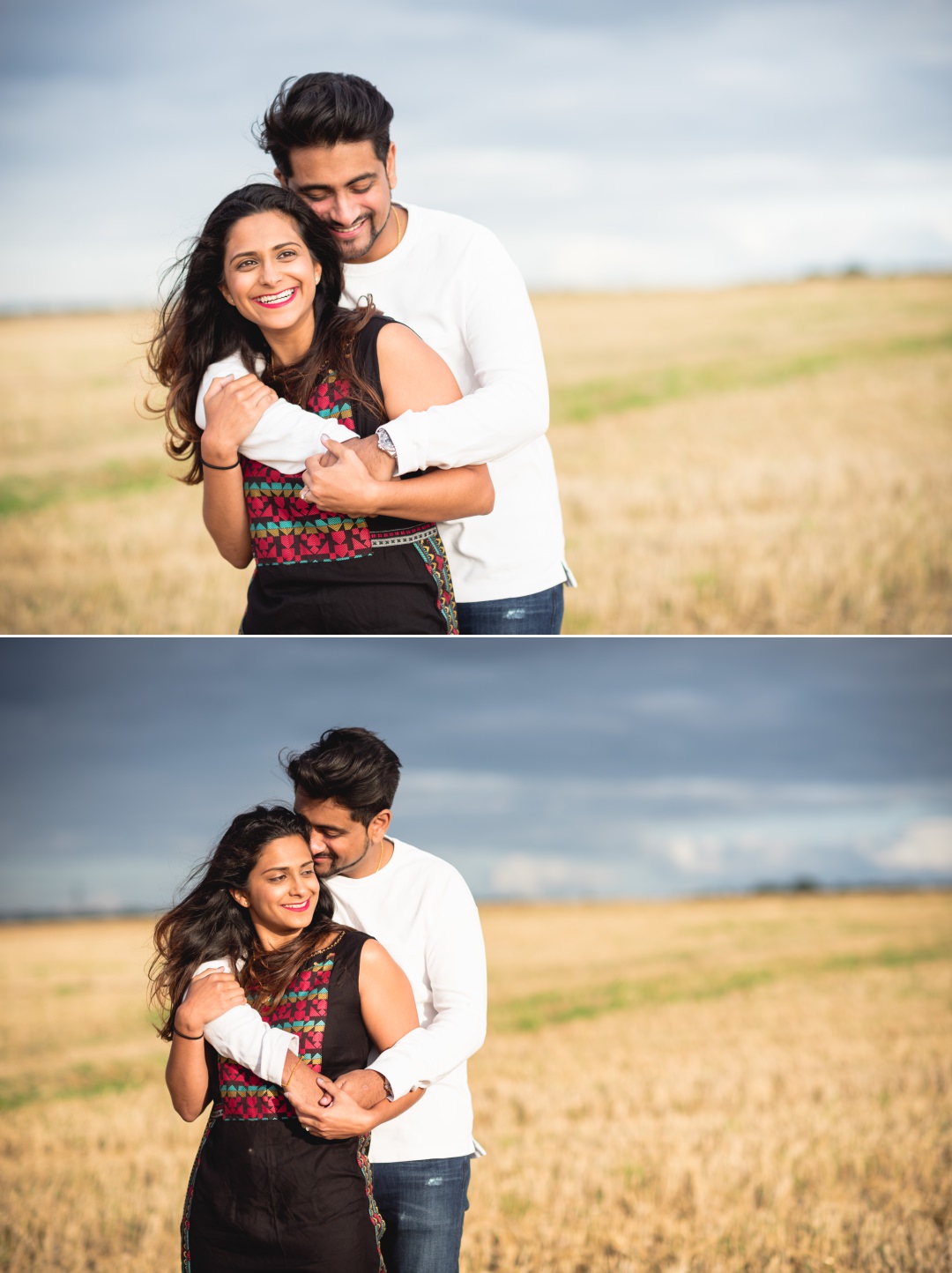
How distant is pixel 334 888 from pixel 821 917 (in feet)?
36.7

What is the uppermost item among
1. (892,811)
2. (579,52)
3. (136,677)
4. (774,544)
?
(579,52)

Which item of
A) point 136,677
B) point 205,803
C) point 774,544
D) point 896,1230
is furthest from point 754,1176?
point 774,544

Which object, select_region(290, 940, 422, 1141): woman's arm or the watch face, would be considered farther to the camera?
the watch face

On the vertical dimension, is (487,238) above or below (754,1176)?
above

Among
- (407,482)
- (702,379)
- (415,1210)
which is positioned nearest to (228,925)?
(415,1210)

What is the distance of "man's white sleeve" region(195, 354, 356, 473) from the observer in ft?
9.13

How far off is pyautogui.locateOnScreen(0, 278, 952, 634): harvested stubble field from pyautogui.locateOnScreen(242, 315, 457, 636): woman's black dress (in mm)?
722

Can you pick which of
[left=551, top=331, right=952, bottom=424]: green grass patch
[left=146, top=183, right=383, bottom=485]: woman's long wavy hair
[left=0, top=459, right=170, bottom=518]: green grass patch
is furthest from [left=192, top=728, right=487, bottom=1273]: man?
[left=551, top=331, right=952, bottom=424]: green grass patch

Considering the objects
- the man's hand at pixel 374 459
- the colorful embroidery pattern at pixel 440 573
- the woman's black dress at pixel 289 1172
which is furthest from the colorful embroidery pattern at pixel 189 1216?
the man's hand at pixel 374 459

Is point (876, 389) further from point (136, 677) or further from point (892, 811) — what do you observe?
point (136, 677)

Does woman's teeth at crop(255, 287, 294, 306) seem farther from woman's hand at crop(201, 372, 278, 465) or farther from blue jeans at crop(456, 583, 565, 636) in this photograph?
blue jeans at crop(456, 583, 565, 636)

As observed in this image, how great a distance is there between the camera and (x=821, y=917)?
13164 millimetres

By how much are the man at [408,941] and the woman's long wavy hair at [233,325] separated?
0.76m

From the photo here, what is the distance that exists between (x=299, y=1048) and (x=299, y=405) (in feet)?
4.30
